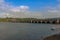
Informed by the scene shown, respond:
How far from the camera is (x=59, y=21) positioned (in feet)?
596
